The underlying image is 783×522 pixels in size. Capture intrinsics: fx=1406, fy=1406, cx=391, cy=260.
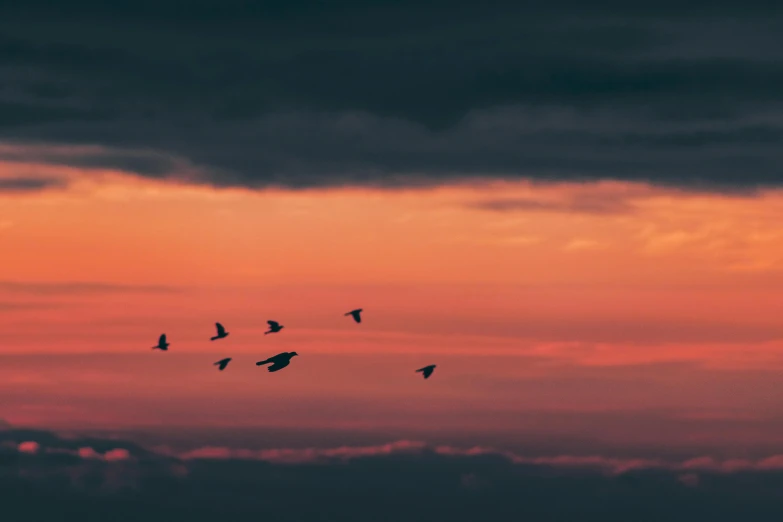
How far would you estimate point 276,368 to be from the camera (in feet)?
610
